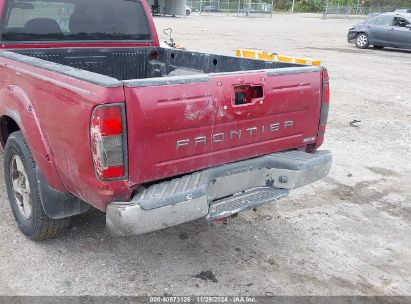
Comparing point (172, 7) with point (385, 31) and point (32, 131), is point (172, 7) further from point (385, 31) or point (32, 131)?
point (32, 131)

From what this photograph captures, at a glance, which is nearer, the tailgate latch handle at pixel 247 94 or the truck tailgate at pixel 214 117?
the truck tailgate at pixel 214 117

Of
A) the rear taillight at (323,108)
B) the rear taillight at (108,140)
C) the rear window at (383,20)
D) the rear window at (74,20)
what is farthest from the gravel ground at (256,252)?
the rear window at (383,20)

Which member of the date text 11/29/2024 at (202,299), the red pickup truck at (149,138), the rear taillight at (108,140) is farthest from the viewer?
the date text 11/29/2024 at (202,299)

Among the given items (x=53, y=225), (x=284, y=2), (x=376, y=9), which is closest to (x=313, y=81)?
(x=53, y=225)

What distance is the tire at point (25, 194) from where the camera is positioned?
11.6 feet

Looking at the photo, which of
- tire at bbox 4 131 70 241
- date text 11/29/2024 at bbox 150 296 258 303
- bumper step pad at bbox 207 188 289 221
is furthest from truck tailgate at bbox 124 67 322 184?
tire at bbox 4 131 70 241

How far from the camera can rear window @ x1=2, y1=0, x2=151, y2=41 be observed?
4.37 metres

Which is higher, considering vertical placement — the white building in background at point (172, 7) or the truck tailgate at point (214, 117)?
the truck tailgate at point (214, 117)

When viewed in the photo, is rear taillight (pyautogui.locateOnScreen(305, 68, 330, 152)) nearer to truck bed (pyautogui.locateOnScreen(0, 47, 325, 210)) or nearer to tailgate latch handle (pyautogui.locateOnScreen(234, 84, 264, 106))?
truck bed (pyautogui.locateOnScreen(0, 47, 325, 210))

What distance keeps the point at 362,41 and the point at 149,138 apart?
20.3 m

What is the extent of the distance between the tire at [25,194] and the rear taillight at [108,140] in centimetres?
98

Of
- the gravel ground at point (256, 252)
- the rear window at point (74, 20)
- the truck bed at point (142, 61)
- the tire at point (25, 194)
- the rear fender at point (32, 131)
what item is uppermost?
the rear window at point (74, 20)

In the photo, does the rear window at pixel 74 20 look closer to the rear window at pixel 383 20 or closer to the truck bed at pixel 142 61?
the truck bed at pixel 142 61

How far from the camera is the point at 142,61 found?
527cm
